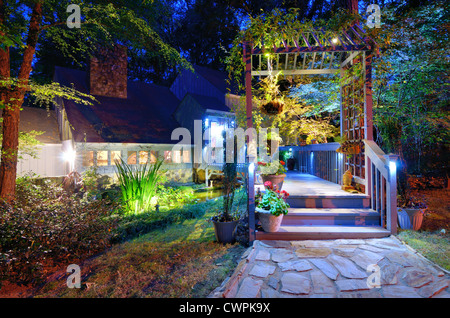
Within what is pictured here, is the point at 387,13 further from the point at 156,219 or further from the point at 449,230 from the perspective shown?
the point at 156,219

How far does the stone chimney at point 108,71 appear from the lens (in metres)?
11.4

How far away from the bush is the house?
20.3 feet

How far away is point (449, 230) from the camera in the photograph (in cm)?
420

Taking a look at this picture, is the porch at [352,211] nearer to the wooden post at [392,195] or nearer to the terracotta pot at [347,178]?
the wooden post at [392,195]

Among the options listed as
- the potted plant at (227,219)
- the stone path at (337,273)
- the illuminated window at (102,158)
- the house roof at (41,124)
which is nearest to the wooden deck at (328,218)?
the stone path at (337,273)

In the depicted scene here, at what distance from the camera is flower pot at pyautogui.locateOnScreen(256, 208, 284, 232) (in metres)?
3.96

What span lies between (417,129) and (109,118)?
1192 centimetres

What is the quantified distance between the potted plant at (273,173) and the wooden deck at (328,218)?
0.41 metres

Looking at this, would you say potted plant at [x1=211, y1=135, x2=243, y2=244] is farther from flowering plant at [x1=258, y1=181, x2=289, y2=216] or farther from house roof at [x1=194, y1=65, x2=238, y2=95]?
house roof at [x1=194, y1=65, x2=238, y2=95]

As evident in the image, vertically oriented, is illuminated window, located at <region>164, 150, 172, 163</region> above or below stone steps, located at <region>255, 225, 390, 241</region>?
above

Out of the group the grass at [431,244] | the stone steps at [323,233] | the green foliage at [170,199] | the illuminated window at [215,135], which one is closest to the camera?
the grass at [431,244]

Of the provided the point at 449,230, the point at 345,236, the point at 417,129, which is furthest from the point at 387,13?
the point at 345,236

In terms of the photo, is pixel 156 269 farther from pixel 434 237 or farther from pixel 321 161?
pixel 321 161

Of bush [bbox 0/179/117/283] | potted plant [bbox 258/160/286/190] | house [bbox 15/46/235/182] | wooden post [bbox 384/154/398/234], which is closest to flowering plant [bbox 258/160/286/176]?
potted plant [bbox 258/160/286/190]
